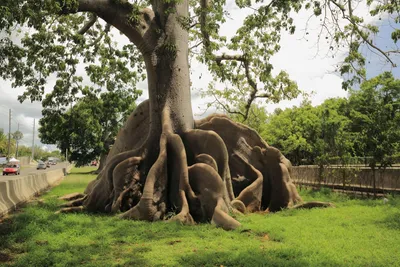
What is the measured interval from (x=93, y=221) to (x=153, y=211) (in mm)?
1507

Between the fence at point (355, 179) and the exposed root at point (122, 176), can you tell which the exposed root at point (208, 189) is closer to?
the exposed root at point (122, 176)

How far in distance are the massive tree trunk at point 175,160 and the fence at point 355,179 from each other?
4318 millimetres

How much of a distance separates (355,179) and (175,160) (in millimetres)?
10655

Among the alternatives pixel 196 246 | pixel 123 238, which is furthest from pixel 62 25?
pixel 196 246

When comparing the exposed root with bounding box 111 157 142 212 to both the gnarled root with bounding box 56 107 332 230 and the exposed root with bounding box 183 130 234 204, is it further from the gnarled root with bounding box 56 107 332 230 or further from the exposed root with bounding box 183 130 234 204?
the exposed root with bounding box 183 130 234 204

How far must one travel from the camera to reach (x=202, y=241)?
7.55m

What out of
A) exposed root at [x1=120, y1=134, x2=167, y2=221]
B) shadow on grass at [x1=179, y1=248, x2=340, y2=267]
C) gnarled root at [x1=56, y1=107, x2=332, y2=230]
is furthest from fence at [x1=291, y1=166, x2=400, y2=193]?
shadow on grass at [x1=179, y1=248, x2=340, y2=267]

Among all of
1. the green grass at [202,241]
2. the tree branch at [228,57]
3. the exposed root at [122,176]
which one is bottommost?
Result: the green grass at [202,241]

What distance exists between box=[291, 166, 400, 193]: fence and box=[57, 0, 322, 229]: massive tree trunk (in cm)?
432

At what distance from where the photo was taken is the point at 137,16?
11312 mm

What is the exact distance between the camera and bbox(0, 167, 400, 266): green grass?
6230mm

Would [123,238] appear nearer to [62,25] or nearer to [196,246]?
[196,246]

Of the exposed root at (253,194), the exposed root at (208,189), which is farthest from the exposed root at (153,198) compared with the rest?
the exposed root at (253,194)

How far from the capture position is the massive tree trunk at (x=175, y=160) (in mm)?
10367
